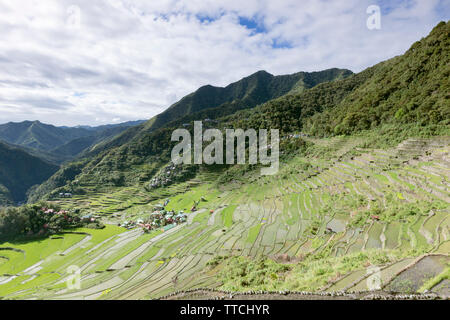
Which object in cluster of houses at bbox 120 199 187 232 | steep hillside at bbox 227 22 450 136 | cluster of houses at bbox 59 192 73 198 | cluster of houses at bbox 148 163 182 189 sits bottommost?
cluster of houses at bbox 59 192 73 198

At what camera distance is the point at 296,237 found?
20906 mm

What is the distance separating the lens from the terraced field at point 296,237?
12.9m

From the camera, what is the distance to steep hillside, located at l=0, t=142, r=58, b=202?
15575cm

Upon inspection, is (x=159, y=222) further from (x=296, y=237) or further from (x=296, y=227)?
(x=296, y=237)

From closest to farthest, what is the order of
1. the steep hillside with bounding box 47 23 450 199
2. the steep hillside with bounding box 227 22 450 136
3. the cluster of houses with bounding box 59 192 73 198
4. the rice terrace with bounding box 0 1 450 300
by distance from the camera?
the rice terrace with bounding box 0 1 450 300
the steep hillside with bounding box 227 22 450 136
the steep hillside with bounding box 47 23 450 199
the cluster of houses with bounding box 59 192 73 198

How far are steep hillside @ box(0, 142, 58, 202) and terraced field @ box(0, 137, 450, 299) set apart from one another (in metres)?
176

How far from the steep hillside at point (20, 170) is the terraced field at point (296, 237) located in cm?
17603

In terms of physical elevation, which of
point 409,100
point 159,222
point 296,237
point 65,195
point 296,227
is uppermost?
point 409,100

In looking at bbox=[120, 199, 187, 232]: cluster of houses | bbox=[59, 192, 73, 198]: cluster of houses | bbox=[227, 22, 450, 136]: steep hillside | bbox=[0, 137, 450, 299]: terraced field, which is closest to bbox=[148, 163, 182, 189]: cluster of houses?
bbox=[120, 199, 187, 232]: cluster of houses

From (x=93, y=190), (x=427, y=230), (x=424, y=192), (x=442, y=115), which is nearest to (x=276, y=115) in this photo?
(x=442, y=115)

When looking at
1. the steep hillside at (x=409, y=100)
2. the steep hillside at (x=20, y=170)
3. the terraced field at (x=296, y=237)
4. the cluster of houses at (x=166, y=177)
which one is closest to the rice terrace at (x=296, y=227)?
the terraced field at (x=296, y=237)

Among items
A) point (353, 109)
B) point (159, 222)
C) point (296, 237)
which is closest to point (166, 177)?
point (159, 222)

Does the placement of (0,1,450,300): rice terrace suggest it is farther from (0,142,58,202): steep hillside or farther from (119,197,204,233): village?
(0,142,58,202): steep hillside

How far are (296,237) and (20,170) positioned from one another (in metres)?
238
